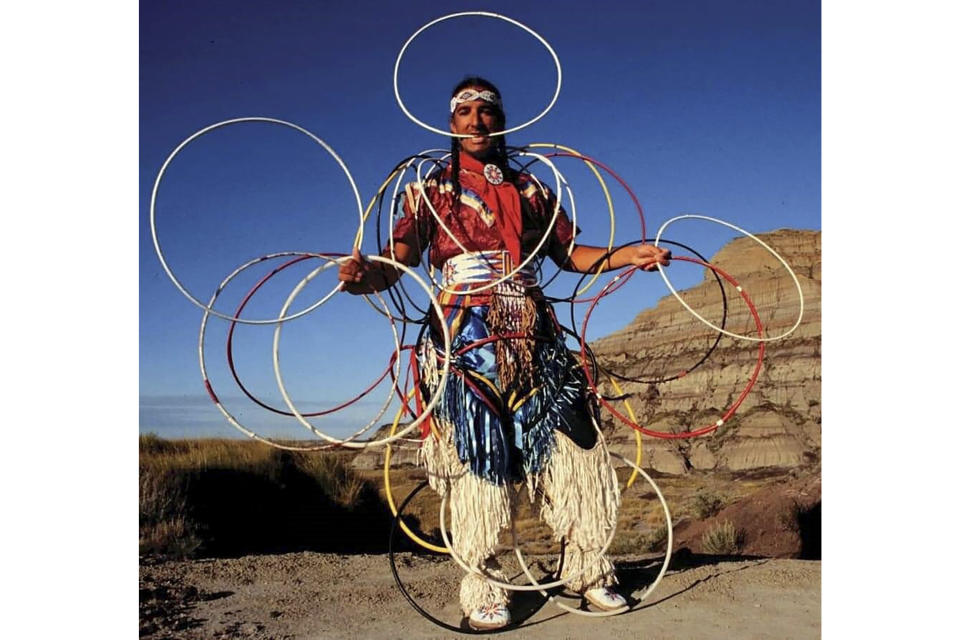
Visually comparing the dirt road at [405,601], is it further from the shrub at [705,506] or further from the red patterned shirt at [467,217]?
the shrub at [705,506]

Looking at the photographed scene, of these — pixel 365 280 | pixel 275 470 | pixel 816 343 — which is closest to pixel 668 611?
pixel 365 280

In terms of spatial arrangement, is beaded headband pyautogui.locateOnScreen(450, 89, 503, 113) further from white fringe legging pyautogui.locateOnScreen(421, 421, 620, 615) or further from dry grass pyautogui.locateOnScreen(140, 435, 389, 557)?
dry grass pyautogui.locateOnScreen(140, 435, 389, 557)

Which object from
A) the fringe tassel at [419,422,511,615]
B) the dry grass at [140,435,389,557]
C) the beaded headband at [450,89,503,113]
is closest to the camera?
the fringe tassel at [419,422,511,615]

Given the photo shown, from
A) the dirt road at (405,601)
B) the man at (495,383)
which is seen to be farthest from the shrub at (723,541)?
the man at (495,383)

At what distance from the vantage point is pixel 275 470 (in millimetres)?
6824

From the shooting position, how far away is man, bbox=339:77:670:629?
342 cm

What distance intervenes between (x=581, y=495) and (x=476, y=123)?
170 centimetres

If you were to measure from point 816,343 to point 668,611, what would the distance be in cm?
932

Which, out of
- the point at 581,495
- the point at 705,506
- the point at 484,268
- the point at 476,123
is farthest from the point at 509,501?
the point at 705,506

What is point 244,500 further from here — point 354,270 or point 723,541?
point 354,270

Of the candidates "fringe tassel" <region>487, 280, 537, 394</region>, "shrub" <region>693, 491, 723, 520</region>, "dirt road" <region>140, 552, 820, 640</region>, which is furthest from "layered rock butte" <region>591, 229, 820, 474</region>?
"fringe tassel" <region>487, 280, 537, 394</region>

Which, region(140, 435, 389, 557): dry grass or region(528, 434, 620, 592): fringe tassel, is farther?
region(140, 435, 389, 557): dry grass

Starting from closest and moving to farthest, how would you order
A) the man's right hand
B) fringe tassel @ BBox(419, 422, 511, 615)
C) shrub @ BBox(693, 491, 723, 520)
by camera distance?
the man's right hand
fringe tassel @ BBox(419, 422, 511, 615)
shrub @ BBox(693, 491, 723, 520)

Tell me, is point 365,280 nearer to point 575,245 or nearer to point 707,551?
point 575,245
